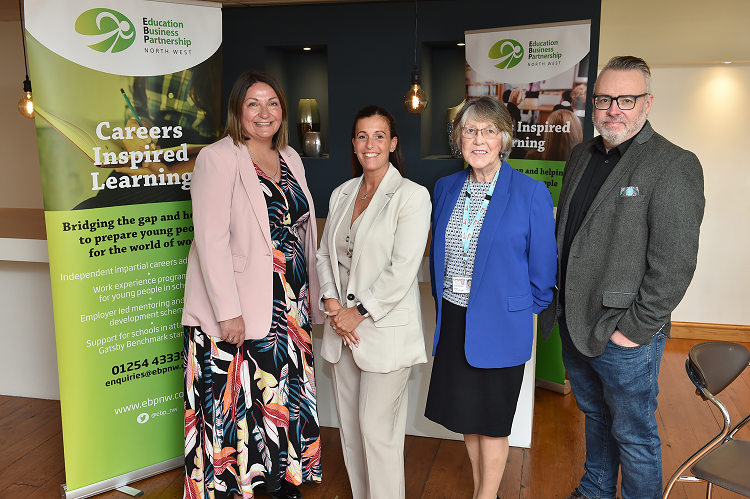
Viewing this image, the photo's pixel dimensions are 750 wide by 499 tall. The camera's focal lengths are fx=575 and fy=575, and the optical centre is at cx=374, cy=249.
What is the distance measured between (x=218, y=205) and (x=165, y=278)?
0.82 meters

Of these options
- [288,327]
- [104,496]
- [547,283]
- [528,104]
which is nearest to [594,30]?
[528,104]

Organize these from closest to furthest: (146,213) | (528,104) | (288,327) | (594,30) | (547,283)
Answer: (547,283) → (288,327) → (146,213) → (528,104) → (594,30)

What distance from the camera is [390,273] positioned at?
7.20 ft

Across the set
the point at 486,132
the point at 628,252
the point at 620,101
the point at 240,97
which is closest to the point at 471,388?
the point at 628,252

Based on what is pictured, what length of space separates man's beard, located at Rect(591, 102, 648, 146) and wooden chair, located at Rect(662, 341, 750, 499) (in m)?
0.84

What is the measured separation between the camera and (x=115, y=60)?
2.62 meters

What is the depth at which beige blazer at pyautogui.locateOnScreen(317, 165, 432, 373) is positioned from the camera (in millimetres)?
2201

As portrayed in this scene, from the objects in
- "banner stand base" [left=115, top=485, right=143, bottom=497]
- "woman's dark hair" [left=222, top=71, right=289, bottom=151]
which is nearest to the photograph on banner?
"woman's dark hair" [left=222, top=71, right=289, bottom=151]

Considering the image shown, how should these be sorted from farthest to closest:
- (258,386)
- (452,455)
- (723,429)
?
(452,455) < (258,386) < (723,429)

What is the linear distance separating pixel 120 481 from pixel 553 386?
2814 millimetres

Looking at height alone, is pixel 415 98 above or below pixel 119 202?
above

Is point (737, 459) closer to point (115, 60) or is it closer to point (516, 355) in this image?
point (516, 355)

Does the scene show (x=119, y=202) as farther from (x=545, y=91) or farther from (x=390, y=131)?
(x=545, y=91)

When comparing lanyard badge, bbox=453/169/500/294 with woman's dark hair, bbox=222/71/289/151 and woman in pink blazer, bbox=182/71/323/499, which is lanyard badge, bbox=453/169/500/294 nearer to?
woman in pink blazer, bbox=182/71/323/499
